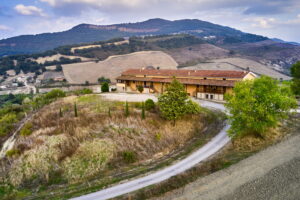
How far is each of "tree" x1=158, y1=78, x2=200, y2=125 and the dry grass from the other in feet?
5.59

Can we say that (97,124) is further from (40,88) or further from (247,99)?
(40,88)

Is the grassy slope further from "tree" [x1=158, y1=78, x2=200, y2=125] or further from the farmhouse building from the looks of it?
the farmhouse building

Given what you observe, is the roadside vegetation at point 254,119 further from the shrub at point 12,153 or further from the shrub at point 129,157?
the shrub at point 12,153

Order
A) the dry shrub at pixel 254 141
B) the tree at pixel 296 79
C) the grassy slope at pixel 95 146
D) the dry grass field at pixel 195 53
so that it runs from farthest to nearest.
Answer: the dry grass field at pixel 195 53, the tree at pixel 296 79, the dry shrub at pixel 254 141, the grassy slope at pixel 95 146

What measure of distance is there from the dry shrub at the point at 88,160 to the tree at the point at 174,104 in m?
9.72

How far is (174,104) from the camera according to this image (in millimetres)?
31891

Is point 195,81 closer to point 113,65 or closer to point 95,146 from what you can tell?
point 95,146

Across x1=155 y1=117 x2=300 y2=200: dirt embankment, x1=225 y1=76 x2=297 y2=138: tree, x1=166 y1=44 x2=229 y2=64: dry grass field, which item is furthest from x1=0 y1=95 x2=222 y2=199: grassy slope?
x1=166 y1=44 x2=229 y2=64: dry grass field

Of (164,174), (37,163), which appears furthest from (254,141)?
(37,163)

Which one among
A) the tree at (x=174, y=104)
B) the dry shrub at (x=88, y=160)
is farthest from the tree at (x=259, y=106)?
the dry shrub at (x=88, y=160)

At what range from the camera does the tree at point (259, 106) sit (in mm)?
23672

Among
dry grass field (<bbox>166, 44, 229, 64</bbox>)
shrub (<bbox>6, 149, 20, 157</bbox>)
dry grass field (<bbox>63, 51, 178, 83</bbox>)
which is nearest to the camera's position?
shrub (<bbox>6, 149, 20, 157</bbox>)

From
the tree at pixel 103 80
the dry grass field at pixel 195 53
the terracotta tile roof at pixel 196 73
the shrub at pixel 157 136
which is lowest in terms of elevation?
the shrub at pixel 157 136

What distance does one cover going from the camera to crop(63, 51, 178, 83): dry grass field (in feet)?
385
